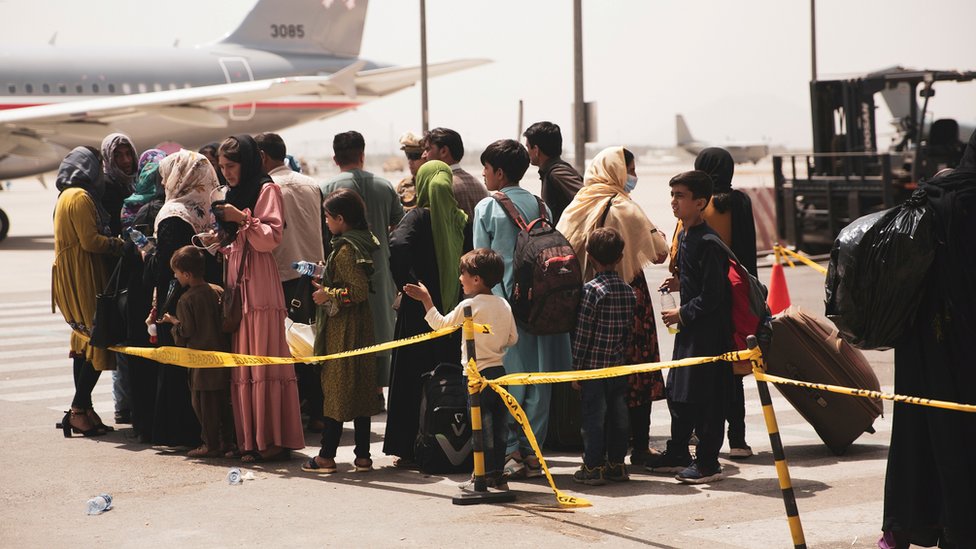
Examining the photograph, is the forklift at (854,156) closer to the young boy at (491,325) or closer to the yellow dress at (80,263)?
the yellow dress at (80,263)

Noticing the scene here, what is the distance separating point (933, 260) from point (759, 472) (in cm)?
253

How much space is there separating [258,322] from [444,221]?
1321 mm

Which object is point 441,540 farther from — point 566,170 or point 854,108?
point 854,108

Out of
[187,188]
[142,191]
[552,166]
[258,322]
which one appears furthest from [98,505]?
[552,166]

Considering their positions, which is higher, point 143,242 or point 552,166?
point 552,166

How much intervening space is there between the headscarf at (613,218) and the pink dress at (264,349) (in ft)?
5.92

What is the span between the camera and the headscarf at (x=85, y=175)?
8.56 meters

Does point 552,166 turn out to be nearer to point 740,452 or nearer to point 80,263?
point 740,452

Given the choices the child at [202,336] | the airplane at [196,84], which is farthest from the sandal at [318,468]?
the airplane at [196,84]

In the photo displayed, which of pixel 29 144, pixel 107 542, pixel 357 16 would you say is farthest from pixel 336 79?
pixel 107 542

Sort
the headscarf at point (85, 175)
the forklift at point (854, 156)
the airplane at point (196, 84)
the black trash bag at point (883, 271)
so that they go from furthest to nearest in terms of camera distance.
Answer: the airplane at point (196, 84), the forklift at point (854, 156), the headscarf at point (85, 175), the black trash bag at point (883, 271)

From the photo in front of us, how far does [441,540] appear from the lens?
5754 mm

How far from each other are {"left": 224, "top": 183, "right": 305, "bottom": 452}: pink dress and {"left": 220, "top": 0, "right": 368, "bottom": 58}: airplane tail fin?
3659 cm

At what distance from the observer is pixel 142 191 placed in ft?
27.6
